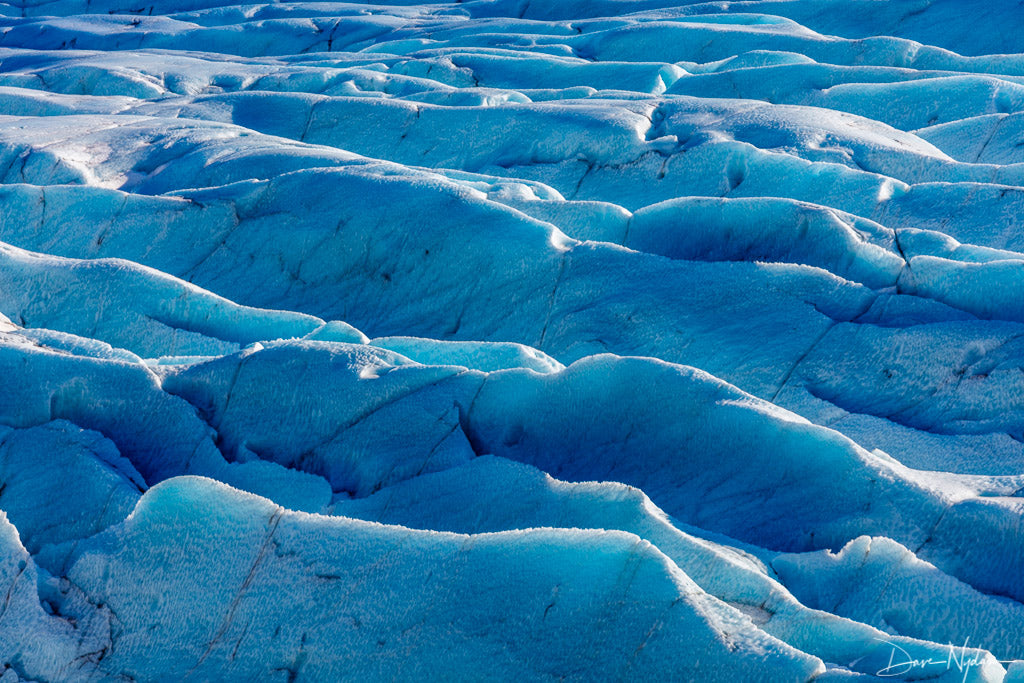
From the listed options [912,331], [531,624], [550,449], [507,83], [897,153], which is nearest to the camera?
[531,624]

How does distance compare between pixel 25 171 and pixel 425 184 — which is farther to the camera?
pixel 25 171

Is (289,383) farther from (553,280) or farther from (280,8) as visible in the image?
(280,8)

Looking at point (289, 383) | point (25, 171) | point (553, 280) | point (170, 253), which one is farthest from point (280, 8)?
point (289, 383)
